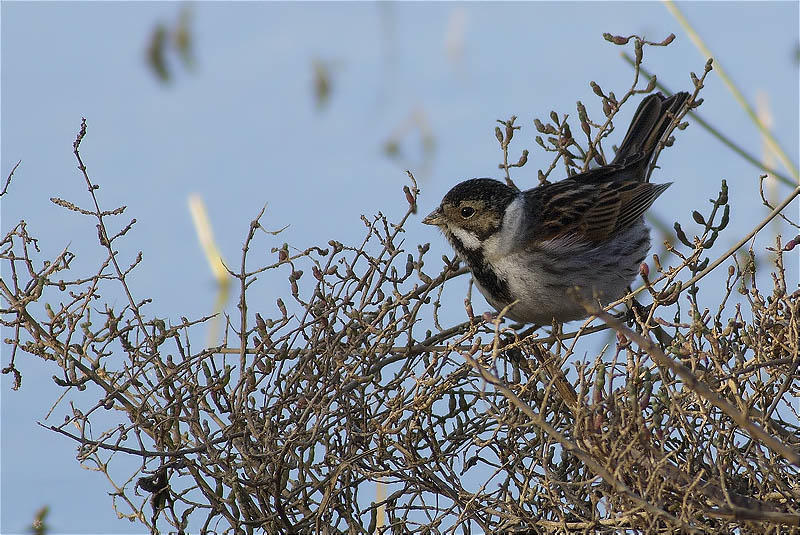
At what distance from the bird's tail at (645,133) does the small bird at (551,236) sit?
6 cm

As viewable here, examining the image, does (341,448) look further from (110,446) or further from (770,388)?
(770,388)

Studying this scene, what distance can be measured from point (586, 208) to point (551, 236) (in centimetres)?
31

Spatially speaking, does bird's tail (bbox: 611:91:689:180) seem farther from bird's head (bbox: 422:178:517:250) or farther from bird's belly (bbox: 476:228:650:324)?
bird's head (bbox: 422:178:517:250)

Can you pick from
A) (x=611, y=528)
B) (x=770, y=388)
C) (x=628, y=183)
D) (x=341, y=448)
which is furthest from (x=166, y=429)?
(x=628, y=183)

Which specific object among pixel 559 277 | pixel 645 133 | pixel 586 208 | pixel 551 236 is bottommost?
pixel 559 277

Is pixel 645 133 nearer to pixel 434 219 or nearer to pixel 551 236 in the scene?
pixel 551 236

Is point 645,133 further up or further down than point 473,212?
further up

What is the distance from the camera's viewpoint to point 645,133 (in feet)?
14.8

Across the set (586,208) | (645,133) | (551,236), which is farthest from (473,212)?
(645,133)

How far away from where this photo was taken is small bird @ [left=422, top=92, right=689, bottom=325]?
152 inches

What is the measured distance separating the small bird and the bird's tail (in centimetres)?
6

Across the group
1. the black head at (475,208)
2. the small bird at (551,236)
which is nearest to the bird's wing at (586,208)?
the small bird at (551,236)

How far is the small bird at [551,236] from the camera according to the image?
3.87 meters

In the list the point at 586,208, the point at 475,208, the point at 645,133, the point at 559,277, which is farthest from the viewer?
the point at 645,133
